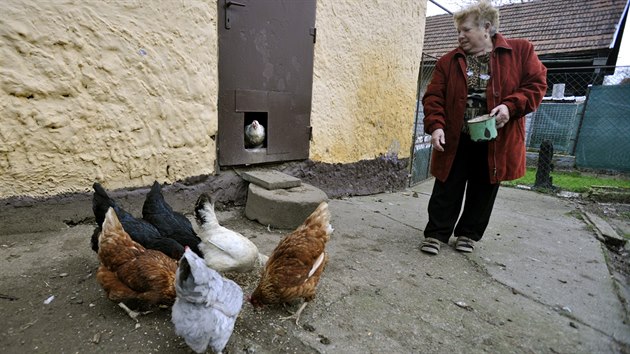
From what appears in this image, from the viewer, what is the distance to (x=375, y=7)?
471 centimetres

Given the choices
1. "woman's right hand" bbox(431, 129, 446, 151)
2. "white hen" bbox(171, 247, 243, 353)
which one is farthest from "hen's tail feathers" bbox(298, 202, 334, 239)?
"woman's right hand" bbox(431, 129, 446, 151)

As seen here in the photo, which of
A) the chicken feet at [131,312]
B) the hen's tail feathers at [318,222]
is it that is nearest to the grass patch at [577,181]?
the hen's tail feathers at [318,222]

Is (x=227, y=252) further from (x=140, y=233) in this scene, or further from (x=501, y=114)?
(x=501, y=114)

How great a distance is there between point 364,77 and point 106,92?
3346 millimetres

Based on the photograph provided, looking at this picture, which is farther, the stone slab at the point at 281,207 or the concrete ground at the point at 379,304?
the stone slab at the point at 281,207

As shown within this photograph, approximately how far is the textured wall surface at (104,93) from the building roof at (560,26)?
11713mm

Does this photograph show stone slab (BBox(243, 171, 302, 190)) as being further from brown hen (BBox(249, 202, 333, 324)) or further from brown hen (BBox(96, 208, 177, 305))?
brown hen (BBox(96, 208, 177, 305))

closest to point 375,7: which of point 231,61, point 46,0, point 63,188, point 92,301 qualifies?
point 231,61

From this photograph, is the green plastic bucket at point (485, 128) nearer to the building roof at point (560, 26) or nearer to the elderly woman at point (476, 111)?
the elderly woman at point (476, 111)

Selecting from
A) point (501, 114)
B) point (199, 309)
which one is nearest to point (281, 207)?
point (199, 309)

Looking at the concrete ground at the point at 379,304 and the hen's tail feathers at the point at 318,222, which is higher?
the hen's tail feathers at the point at 318,222

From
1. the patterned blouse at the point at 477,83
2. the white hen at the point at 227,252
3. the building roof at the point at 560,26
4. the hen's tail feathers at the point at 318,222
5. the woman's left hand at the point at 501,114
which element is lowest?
the white hen at the point at 227,252

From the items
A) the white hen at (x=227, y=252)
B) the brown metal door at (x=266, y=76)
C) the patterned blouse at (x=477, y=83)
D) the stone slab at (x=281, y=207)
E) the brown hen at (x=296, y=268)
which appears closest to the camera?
the brown hen at (x=296, y=268)

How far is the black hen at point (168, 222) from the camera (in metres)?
2.48
